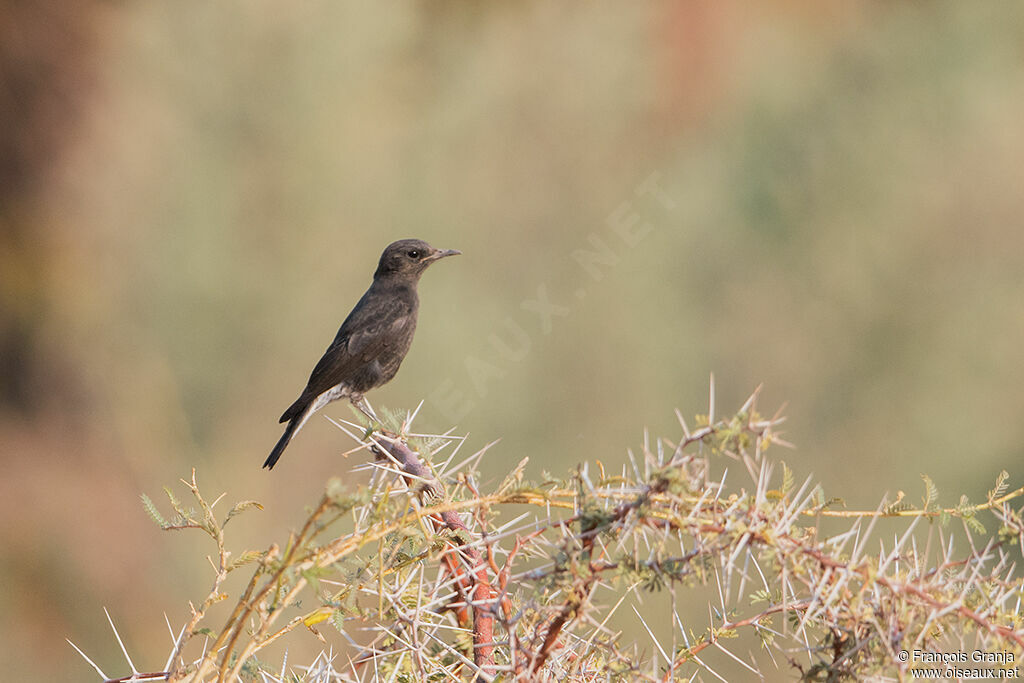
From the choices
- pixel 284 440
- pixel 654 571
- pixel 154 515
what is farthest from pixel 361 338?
pixel 654 571

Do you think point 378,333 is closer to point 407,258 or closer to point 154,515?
point 407,258

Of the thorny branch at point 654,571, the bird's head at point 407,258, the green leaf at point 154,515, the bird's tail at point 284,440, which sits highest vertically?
the bird's head at point 407,258

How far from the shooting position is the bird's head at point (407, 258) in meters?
4.79

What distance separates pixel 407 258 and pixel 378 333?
411mm

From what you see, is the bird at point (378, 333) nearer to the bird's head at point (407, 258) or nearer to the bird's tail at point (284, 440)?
the bird's head at point (407, 258)

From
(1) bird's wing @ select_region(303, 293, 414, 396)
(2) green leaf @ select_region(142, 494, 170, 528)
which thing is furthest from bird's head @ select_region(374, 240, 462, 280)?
(2) green leaf @ select_region(142, 494, 170, 528)

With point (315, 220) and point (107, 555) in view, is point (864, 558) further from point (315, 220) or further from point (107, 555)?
point (107, 555)

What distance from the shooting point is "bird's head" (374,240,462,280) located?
4.79 metres

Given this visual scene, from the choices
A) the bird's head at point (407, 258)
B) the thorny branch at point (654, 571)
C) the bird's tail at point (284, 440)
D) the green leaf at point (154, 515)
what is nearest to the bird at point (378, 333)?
the bird's head at point (407, 258)

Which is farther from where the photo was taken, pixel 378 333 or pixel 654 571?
pixel 378 333

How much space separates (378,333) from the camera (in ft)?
15.3

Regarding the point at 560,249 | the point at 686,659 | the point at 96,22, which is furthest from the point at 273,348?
the point at 686,659

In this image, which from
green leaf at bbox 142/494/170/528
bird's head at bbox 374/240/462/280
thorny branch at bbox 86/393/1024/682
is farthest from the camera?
bird's head at bbox 374/240/462/280

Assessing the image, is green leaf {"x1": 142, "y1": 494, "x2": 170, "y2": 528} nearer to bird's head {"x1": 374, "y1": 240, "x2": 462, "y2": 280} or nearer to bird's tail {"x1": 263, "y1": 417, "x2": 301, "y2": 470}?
bird's tail {"x1": 263, "y1": 417, "x2": 301, "y2": 470}
